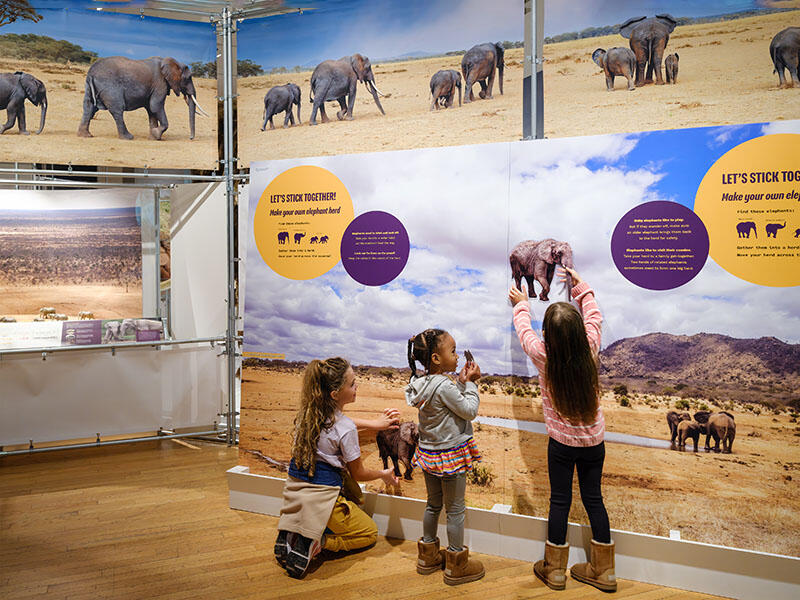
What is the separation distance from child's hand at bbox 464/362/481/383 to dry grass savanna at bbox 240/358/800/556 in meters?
0.08

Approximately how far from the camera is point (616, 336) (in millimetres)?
3178

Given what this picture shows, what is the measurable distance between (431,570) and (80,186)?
14.6ft

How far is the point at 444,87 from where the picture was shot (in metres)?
5.00

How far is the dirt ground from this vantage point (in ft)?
17.3

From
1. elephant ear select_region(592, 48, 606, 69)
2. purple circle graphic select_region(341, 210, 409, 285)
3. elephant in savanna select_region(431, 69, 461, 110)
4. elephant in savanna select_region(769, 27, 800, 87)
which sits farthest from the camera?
elephant in savanna select_region(431, 69, 461, 110)

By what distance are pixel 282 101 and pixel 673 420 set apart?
4.04 metres

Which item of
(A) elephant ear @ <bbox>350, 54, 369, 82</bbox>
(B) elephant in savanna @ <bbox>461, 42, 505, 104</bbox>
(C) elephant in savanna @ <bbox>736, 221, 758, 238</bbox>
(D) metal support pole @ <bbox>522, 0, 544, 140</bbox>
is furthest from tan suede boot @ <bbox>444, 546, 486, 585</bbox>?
(A) elephant ear @ <bbox>350, 54, 369, 82</bbox>

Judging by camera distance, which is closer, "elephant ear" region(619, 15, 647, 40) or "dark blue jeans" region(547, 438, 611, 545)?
"dark blue jeans" region(547, 438, 611, 545)

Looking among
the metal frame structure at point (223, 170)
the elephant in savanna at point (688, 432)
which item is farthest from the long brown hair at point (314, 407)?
the metal frame structure at point (223, 170)

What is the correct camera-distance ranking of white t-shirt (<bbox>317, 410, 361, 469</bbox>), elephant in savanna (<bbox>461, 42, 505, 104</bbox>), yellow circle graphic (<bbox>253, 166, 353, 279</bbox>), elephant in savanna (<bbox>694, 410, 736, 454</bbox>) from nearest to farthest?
elephant in savanna (<bbox>694, 410, 736, 454</bbox>), white t-shirt (<bbox>317, 410, 361, 469</bbox>), yellow circle graphic (<bbox>253, 166, 353, 279</bbox>), elephant in savanna (<bbox>461, 42, 505, 104</bbox>)

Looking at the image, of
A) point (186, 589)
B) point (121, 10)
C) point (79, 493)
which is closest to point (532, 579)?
point (186, 589)

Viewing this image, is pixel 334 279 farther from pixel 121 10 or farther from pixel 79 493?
pixel 121 10

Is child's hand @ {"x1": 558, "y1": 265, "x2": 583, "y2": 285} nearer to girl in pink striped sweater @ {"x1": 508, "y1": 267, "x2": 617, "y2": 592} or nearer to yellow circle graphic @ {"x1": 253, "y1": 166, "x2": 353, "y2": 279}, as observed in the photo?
girl in pink striped sweater @ {"x1": 508, "y1": 267, "x2": 617, "y2": 592}

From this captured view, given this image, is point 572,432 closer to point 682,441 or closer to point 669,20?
point 682,441
